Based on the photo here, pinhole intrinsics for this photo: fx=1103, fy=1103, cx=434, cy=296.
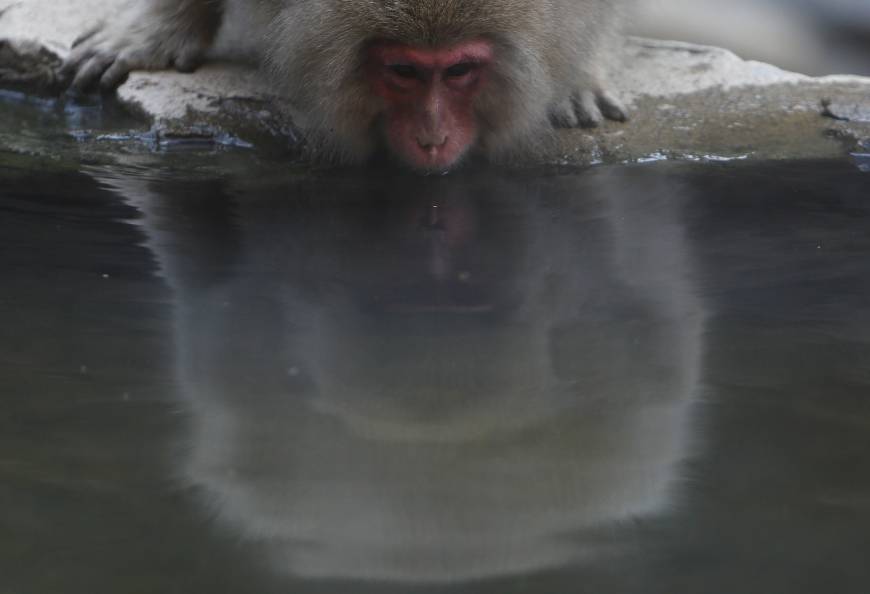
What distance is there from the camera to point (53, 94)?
455 cm

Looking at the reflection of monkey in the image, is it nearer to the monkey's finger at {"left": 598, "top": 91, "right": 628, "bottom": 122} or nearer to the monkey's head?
the monkey's head

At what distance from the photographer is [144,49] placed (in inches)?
170

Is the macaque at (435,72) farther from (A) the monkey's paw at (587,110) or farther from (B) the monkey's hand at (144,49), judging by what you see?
(B) the monkey's hand at (144,49)

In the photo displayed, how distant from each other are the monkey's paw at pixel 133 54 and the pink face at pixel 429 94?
3.84ft

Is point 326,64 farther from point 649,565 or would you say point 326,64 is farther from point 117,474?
point 649,565

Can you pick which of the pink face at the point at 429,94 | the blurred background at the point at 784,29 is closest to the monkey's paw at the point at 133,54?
the pink face at the point at 429,94

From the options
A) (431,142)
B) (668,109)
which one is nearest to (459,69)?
(431,142)

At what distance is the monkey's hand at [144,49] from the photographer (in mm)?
4305

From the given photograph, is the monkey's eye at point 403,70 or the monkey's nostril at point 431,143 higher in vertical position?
the monkey's eye at point 403,70

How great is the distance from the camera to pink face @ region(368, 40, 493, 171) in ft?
10.8

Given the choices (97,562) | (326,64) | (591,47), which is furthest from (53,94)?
(97,562)

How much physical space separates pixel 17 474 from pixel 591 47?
280cm

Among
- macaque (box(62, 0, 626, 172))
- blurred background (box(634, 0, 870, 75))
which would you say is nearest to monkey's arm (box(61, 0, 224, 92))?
macaque (box(62, 0, 626, 172))

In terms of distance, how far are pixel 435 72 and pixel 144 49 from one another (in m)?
1.56
